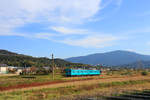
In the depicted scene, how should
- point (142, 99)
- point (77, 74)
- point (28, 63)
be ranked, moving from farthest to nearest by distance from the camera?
A: point (28, 63) < point (77, 74) < point (142, 99)

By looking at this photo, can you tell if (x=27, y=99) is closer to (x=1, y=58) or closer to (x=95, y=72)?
(x=95, y=72)

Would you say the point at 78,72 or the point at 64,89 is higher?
the point at 78,72

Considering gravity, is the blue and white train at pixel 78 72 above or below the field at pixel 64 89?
above

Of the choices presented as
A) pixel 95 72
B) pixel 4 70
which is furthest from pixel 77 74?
pixel 4 70

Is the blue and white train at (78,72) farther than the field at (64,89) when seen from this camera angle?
Yes

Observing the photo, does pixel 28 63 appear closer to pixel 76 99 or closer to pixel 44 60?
pixel 44 60

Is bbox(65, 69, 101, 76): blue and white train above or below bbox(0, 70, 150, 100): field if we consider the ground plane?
above

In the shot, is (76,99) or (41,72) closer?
(76,99)

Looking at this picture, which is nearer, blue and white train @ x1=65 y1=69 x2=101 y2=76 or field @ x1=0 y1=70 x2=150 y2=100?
field @ x1=0 y1=70 x2=150 y2=100

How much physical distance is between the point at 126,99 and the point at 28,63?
99948 millimetres

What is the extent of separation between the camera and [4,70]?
83750 millimetres

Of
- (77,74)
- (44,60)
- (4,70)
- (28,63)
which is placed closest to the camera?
(77,74)

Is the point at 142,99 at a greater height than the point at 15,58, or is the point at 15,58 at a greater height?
the point at 15,58

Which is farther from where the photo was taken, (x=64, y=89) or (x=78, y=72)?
(x=78, y=72)
